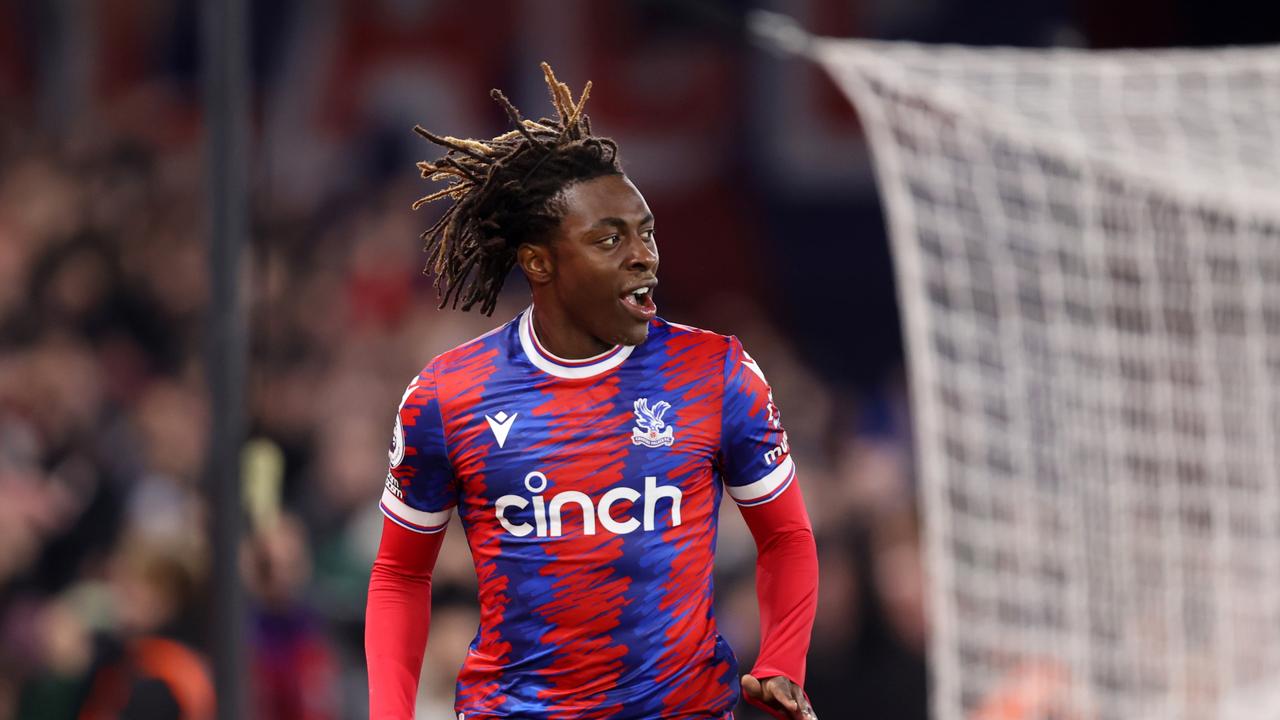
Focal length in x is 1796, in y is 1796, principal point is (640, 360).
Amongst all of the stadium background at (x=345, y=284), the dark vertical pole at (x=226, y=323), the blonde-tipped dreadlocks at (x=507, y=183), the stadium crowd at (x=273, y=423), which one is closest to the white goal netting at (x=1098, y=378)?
the stadium crowd at (x=273, y=423)

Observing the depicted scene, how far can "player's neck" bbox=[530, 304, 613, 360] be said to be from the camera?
2582 mm

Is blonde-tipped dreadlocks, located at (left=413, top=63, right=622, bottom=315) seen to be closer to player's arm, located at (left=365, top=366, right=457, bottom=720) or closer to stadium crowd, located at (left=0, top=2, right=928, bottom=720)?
player's arm, located at (left=365, top=366, right=457, bottom=720)

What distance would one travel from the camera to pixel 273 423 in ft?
19.7

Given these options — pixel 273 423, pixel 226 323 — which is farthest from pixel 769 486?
pixel 273 423

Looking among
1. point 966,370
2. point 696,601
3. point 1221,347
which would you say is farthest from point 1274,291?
point 696,601

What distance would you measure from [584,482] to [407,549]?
30cm

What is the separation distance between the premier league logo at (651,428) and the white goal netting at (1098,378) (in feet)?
8.22

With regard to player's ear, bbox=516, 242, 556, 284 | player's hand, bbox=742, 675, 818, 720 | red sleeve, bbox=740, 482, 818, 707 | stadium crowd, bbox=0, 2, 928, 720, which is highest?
player's ear, bbox=516, 242, 556, 284

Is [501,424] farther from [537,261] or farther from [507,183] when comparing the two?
[507,183]

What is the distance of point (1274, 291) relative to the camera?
6.26m

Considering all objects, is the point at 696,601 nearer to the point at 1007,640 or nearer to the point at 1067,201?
the point at 1007,640

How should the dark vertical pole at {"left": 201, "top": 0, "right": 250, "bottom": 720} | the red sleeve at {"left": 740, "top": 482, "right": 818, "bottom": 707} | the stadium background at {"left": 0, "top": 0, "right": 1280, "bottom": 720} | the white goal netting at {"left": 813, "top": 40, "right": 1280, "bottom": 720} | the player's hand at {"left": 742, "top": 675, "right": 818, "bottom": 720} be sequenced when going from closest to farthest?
the player's hand at {"left": 742, "top": 675, "right": 818, "bottom": 720} → the red sleeve at {"left": 740, "top": 482, "right": 818, "bottom": 707} → the dark vertical pole at {"left": 201, "top": 0, "right": 250, "bottom": 720} → the white goal netting at {"left": 813, "top": 40, "right": 1280, "bottom": 720} → the stadium background at {"left": 0, "top": 0, "right": 1280, "bottom": 720}

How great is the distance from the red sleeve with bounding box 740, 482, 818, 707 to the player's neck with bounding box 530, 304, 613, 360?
32cm

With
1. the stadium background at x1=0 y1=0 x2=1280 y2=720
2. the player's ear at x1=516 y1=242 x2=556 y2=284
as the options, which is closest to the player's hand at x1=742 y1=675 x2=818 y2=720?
the player's ear at x1=516 y1=242 x2=556 y2=284
